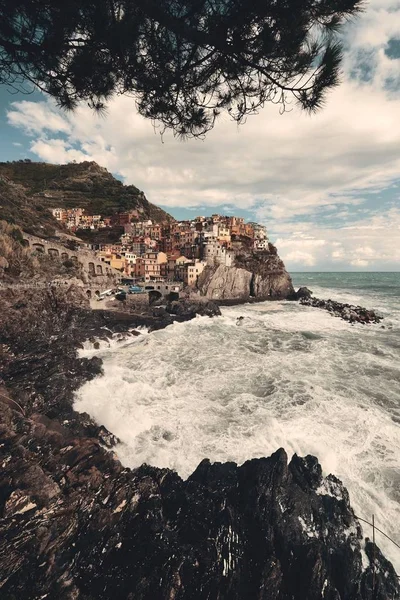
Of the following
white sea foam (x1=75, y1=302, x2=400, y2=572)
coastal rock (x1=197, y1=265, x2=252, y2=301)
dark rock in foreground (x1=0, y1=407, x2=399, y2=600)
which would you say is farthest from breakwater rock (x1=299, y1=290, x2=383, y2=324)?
dark rock in foreground (x1=0, y1=407, x2=399, y2=600)

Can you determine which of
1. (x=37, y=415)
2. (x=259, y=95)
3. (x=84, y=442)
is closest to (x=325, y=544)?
(x=84, y=442)

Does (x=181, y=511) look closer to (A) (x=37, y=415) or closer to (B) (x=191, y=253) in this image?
(A) (x=37, y=415)

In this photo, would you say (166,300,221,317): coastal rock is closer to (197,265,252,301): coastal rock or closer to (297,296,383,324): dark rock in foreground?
(197,265,252,301): coastal rock

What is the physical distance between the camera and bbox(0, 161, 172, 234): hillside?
116938 mm

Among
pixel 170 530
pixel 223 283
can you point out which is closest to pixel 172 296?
pixel 223 283

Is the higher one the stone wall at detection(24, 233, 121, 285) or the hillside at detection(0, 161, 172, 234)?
the hillside at detection(0, 161, 172, 234)

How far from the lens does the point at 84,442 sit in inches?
435

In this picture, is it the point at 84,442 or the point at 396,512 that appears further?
→ the point at 84,442

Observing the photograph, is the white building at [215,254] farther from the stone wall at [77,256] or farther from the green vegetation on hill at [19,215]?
the green vegetation on hill at [19,215]

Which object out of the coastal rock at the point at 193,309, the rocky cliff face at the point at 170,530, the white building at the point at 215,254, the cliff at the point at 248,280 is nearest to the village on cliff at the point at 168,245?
the white building at the point at 215,254

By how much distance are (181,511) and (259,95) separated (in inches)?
427

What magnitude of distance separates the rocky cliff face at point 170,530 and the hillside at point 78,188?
11255cm

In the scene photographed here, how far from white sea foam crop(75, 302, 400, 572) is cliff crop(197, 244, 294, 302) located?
34524 mm

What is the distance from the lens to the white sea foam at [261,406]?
11.7 meters
